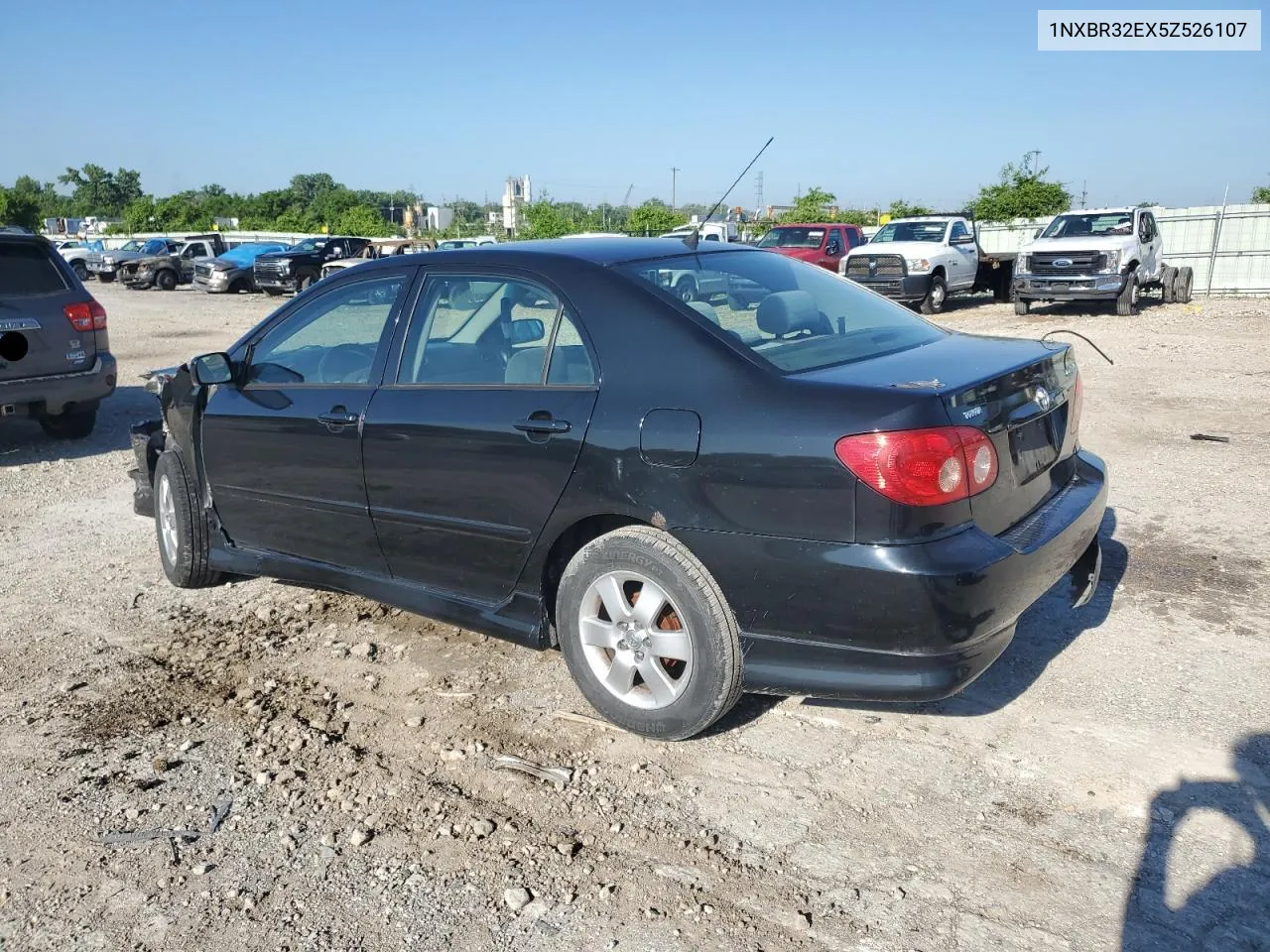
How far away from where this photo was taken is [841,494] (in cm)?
308

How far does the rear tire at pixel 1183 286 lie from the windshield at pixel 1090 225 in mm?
2682

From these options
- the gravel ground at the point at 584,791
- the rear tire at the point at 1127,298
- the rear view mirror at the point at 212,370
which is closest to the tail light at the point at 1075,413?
the gravel ground at the point at 584,791

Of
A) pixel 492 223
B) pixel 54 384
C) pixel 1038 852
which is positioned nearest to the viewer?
pixel 1038 852

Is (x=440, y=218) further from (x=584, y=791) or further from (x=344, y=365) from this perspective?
(x=584, y=791)

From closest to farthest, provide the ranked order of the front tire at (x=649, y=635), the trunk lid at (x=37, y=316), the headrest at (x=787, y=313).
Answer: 1. the front tire at (x=649, y=635)
2. the headrest at (x=787, y=313)
3. the trunk lid at (x=37, y=316)

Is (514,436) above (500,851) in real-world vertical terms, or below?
above

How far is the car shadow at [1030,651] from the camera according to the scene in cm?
388

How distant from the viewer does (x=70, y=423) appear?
9297mm

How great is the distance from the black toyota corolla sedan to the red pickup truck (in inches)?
734

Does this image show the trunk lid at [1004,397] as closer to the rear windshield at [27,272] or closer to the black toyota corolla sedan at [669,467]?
the black toyota corolla sedan at [669,467]

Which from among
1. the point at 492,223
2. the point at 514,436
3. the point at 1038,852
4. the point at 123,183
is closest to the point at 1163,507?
the point at 1038,852

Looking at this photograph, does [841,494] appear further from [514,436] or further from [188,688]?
[188,688]

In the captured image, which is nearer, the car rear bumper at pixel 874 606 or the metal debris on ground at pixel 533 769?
the car rear bumper at pixel 874 606

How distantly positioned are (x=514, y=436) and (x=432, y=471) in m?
0.44
